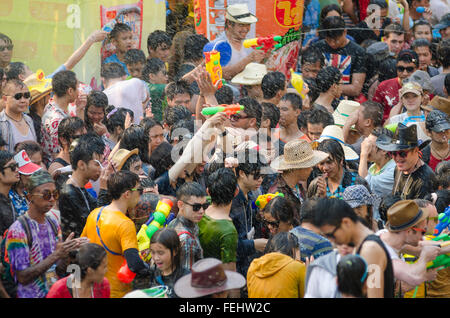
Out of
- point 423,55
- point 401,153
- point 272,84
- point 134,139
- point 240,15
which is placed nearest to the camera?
point 401,153

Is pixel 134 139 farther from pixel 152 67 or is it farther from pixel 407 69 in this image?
pixel 407 69

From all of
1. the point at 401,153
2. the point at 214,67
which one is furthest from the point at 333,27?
the point at 401,153

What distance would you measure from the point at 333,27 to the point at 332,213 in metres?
6.69

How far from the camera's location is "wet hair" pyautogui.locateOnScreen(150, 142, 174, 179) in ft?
23.9

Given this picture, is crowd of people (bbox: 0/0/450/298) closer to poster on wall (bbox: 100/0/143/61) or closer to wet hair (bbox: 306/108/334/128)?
wet hair (bbox: 306/108/334/128)

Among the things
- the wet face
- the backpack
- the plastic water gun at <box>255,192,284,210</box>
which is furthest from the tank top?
the wet face

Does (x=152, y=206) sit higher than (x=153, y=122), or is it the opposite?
(x=153, y=122)

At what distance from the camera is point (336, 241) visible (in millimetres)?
4578

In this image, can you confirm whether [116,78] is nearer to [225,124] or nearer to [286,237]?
[225,124]

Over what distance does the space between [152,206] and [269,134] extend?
87.0 inches

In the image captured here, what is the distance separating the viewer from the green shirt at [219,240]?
5883mm

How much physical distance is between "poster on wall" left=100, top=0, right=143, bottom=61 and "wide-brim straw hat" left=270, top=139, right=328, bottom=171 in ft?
12.0

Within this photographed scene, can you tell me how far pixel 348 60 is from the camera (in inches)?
418
